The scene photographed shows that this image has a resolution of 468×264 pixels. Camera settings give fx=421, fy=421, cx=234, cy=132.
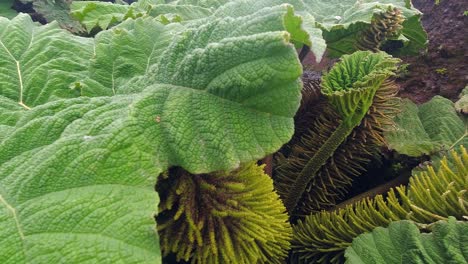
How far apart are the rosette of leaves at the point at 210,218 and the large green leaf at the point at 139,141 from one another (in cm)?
17

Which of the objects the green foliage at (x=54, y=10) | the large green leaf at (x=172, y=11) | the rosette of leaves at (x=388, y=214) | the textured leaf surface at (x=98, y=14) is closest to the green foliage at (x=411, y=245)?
the rosette of leaves at (x=388, y=214)

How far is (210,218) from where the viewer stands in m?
0.96

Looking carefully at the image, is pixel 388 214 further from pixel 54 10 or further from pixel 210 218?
pixel 54 10

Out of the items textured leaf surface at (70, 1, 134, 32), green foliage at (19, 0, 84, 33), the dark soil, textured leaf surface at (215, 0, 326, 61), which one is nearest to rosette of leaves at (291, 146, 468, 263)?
textured leaf surface at (215, 0, 326, 61)

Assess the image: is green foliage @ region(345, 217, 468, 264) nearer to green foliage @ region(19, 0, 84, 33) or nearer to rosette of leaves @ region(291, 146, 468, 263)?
rosette of leaves @ region(291, 146, 468, 263)

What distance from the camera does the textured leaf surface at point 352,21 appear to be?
4.99 ft

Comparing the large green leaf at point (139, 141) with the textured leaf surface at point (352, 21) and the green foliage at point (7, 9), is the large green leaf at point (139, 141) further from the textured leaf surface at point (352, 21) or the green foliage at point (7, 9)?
the green foliage at point (7, 9)

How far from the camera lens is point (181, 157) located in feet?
2.56

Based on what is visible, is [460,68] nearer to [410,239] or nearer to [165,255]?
[410,239]

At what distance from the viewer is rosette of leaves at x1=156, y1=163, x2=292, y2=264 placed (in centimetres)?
94

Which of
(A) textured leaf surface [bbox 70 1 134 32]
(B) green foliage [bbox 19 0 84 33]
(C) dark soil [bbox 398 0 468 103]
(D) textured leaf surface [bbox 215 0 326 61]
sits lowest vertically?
(B) green foliage [bbox 19 0 84 33]

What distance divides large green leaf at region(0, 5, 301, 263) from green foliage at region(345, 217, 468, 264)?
1.43ft

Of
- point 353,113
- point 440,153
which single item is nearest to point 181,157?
point 353,113

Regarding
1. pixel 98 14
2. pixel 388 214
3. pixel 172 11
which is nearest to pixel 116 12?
pixel 98 14
